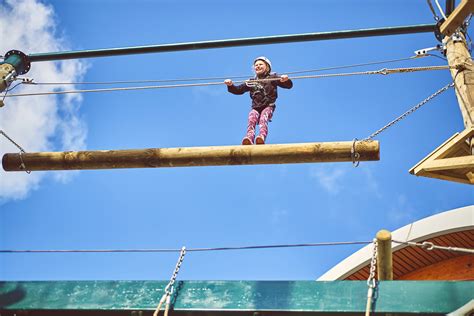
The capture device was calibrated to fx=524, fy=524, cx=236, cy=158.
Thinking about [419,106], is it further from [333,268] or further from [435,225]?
[333,268]

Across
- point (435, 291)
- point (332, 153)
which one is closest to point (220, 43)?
point (332, 153)

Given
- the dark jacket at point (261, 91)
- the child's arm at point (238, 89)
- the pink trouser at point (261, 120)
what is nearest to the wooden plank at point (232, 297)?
the pink trouser at point (261, 120)

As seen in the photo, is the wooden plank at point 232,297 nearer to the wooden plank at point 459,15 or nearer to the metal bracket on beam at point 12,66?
the wooden plank at point 459,15

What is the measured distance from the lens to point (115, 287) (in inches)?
144

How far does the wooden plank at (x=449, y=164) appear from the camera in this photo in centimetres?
461

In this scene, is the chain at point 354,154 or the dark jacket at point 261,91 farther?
the dark jacket at point 261,91

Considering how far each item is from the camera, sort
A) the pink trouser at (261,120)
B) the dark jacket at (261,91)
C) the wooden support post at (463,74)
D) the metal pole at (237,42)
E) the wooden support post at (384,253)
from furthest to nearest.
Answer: the metal pole at (237,42) < the dark jacket at (261,91) < the pink trouser at (261,120) < the wooden support post at (463,74) < the wooden support post at (384,253)

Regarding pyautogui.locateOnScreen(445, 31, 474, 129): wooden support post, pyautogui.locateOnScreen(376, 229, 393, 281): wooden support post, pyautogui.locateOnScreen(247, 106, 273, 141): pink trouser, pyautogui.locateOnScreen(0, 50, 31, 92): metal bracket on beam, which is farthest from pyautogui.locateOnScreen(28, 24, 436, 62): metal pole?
pyautogui.locateOnScreen(376, 229, 393, 281): wooden support post

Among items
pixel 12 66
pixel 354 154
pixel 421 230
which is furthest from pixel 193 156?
pixel 421 230

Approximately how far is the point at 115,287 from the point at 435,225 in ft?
21.0

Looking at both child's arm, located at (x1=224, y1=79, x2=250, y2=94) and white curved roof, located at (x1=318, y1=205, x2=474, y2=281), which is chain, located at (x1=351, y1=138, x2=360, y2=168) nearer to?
child's arm, located at (x1=224, y1=79, x2=250, y2=94)

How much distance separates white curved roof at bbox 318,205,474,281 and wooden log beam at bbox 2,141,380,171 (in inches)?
169

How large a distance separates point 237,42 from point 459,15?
3456 millimetres

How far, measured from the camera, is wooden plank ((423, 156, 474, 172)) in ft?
15.1
